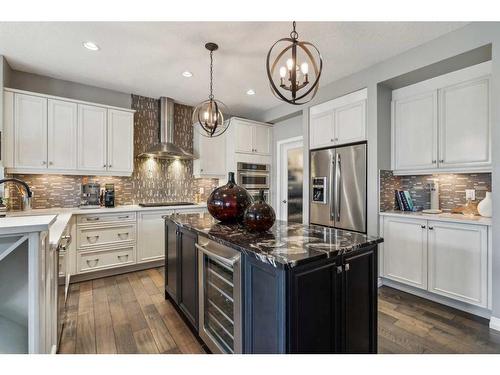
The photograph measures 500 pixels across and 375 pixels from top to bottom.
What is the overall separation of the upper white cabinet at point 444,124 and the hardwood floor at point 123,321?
9.99ft

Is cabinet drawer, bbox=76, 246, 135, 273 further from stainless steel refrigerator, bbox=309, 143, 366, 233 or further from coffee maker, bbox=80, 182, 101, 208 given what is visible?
stainless steel refrigerator, bbox=309, 143, 366, 233

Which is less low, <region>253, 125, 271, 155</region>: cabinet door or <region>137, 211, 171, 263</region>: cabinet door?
<region>253, 125, 271, 155</region>: cabinet door

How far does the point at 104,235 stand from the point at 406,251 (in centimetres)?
380

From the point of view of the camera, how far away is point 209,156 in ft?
15.2

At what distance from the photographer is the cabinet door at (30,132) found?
3.08m

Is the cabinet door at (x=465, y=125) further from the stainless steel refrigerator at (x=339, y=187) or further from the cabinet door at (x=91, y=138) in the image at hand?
the cabinet door at (x=91, y=138)

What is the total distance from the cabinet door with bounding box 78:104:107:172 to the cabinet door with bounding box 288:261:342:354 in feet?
11.5

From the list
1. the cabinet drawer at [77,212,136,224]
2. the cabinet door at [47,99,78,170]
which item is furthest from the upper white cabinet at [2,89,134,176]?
the cabinet drawer at [77,212,136,224]

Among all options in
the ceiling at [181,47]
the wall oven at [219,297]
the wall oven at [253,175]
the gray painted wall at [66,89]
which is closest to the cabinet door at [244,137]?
the wall oven at [253,175]

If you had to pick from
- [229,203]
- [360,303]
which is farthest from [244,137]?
[360,303]

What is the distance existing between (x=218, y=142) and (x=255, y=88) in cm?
129

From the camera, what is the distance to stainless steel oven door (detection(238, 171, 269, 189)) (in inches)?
185

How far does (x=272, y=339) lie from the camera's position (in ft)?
4.07
